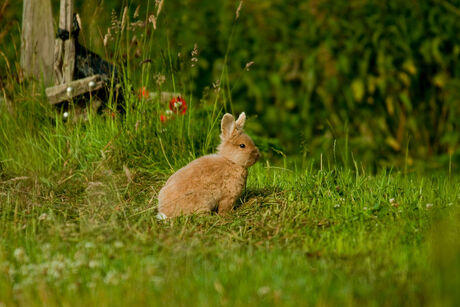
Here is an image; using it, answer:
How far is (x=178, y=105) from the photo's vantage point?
636 cm

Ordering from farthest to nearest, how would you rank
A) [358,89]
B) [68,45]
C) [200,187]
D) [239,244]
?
[358,89] < [68,45] < [200,187] < [239,244]

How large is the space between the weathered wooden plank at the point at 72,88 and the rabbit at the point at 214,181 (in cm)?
172

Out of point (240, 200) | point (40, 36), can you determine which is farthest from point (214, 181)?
point (40, 36)

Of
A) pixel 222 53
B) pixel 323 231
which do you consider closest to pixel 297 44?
pixel 222 53

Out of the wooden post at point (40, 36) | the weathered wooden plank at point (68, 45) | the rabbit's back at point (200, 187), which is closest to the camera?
the rabbit's back at point (200, 187)

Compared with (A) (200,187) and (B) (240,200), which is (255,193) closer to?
(B) (240,200)

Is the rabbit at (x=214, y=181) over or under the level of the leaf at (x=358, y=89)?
over

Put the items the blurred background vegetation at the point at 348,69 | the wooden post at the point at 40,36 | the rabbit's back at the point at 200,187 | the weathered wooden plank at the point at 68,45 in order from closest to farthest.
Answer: the rabbit's back at the point at 200,187, the weathered wooden plank at the point at 68,45, the wooden post at the point at 40,36, the blurred background vegetation at the point at 348,69

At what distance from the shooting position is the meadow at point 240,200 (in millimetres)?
3566

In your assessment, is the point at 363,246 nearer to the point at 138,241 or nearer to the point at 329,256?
the point at 329,256

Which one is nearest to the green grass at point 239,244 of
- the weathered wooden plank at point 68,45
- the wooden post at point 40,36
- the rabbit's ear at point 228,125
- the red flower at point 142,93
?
the rabbit's ear at point 228,125

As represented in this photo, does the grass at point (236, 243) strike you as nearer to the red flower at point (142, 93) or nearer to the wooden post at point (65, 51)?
the red flower at point (142, 93)

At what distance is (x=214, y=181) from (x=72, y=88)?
2.18 meters

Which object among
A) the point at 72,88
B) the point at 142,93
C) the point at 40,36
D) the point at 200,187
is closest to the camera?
the point at 200,187
